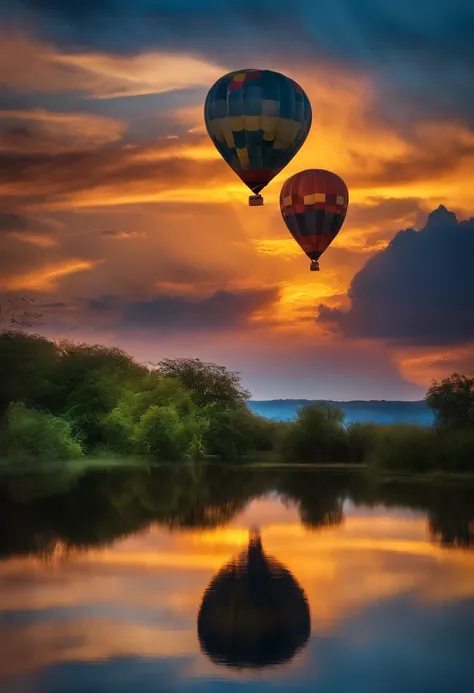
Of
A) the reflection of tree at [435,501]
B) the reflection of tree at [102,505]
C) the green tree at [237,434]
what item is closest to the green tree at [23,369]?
the green tree at [237,434]

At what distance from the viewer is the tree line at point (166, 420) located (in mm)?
45812

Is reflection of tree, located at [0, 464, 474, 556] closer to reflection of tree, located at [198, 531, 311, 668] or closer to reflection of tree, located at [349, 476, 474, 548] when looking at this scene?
reflection of tree, located at [349, 476, 474, 548]

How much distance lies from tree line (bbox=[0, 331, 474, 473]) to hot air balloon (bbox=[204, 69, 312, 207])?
12.8 m

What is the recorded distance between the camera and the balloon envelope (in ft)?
145

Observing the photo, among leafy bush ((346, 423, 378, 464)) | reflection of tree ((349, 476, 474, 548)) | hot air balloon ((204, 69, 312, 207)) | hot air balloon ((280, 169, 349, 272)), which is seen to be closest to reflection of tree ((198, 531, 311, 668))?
reflection of tree ((349, 476, 474, 548))

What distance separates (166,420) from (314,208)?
71.9ft

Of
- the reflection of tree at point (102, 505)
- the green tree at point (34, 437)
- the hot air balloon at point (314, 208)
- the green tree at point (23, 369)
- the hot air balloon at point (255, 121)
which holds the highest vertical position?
the hot air balloon at point (255, 121)

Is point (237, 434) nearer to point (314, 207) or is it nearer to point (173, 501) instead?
point (314, 207)

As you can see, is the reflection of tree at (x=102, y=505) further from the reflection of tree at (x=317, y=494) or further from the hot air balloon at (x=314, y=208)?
the hot air balloon at (x=314, y=208)

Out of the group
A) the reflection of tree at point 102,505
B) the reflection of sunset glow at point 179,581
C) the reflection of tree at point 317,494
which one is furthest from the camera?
the reflection of tree at point 317,494

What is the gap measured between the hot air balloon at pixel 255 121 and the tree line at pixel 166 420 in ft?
41.9

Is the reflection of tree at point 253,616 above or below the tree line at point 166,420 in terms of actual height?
below

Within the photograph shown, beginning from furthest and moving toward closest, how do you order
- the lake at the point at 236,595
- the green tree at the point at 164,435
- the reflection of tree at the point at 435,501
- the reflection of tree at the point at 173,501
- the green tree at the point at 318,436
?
the green tree at the point at 164,435, the green tree at the point at 318,436, the reflection of tree at the point at 173,501, the reflection of tree at the point at 435,501, the lake at the point at 236,595

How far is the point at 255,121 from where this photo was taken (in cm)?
3919
